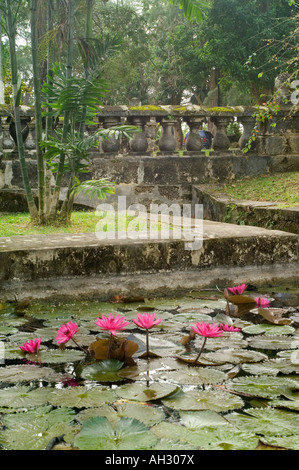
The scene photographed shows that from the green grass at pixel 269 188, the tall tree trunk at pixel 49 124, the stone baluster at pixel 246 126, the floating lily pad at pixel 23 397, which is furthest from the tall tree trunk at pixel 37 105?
the stone baluster at pixel 246 126

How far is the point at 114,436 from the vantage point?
4.76 ft

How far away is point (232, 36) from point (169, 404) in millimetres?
14324

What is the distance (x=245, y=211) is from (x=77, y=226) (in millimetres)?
1845

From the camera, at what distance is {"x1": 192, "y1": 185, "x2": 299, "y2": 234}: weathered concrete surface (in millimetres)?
4711

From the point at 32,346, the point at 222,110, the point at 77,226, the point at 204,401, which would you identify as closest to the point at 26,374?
the point at 32,346

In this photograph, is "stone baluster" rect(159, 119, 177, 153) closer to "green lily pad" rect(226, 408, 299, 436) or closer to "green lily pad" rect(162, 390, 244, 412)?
"green lily pad" rect(162, 390, 244, 412)

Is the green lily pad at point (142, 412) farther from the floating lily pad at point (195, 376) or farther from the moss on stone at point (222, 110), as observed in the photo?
the moss on stone at point (222, 110)

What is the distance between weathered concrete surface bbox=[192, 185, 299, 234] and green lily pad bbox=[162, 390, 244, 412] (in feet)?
9.93

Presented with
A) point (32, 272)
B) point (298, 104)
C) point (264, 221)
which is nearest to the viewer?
point (32, 272)

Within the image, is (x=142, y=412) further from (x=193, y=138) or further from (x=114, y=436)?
(x=193, y=138)
